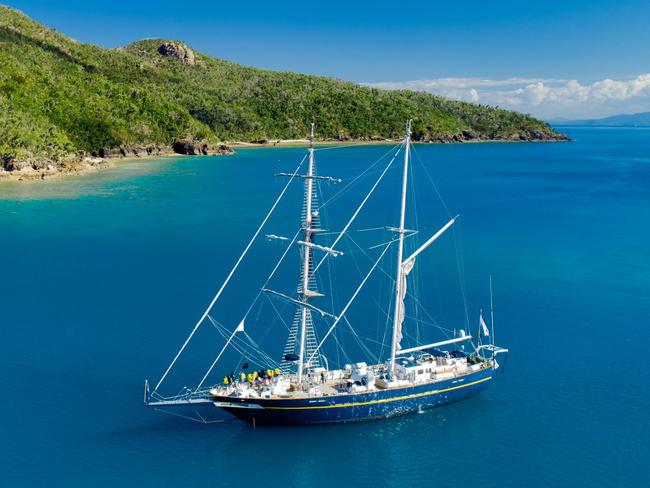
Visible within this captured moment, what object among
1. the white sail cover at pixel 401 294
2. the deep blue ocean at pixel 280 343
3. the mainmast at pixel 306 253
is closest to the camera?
the deep blue ocean at pixel 280 343

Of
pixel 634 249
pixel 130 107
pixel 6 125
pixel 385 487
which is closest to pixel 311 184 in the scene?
pixel 385 487

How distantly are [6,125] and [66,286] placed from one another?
260ft

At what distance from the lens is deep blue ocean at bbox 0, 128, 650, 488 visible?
30.3 m

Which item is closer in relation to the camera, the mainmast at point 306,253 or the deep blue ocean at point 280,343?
the deep blue ocean at point 280,343

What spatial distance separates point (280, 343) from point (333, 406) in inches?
453

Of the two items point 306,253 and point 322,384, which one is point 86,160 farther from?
point 322,384

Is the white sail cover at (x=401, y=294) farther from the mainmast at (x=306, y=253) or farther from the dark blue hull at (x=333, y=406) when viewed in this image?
the mainmast at (x=306, y=253)

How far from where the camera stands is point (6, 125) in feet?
→ 396

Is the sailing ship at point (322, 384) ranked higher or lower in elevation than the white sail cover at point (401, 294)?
lower

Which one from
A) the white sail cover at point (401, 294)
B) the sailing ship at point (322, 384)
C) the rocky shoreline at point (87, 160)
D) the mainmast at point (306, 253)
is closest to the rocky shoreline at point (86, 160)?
the rocky shoreline at point (87, 160)

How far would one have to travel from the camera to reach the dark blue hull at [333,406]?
3238 cm

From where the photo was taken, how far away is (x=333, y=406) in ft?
108

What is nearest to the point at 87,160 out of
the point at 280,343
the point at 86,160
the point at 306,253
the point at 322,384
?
the point at 86,160

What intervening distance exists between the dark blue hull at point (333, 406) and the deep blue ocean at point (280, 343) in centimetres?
58
